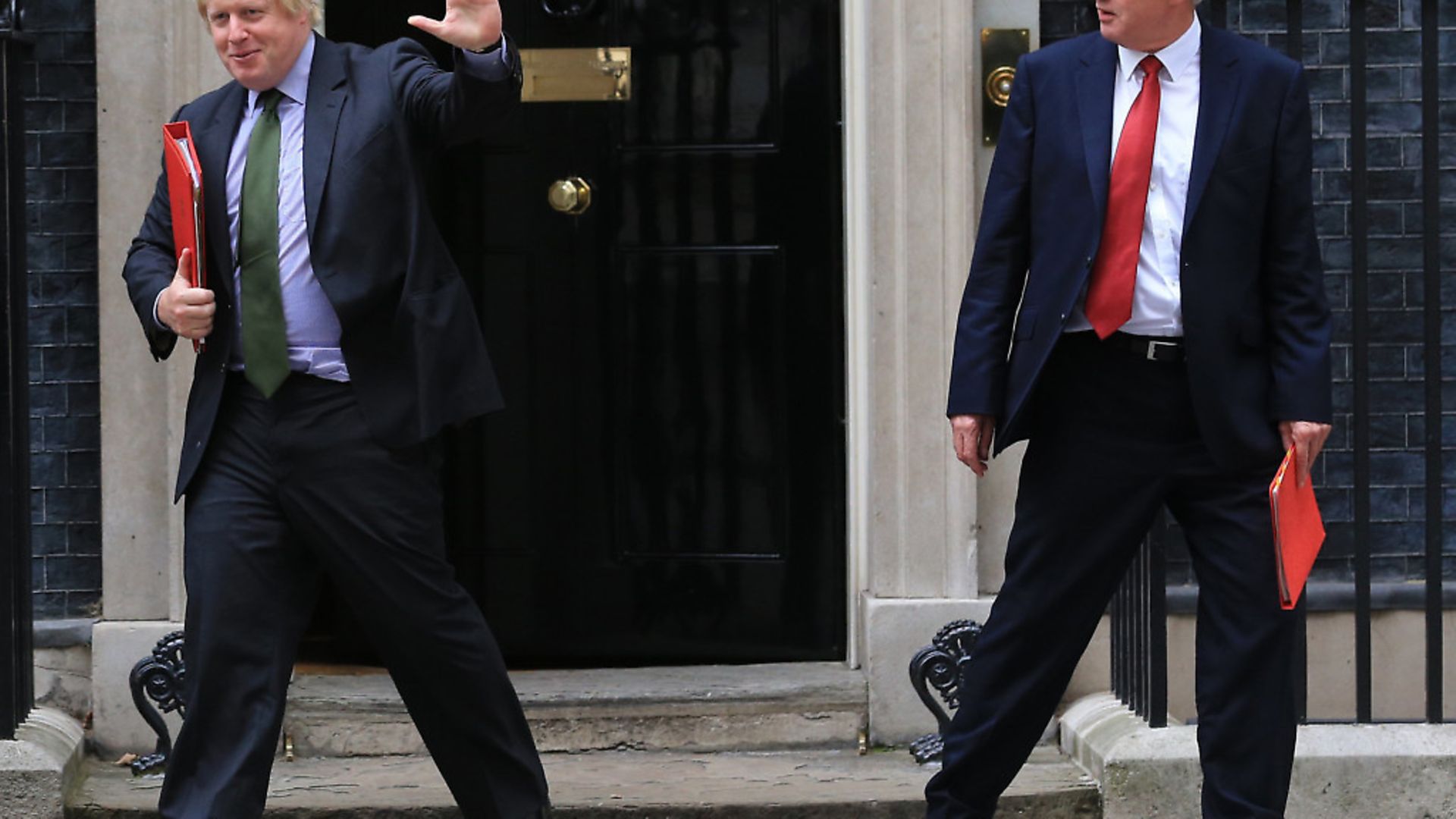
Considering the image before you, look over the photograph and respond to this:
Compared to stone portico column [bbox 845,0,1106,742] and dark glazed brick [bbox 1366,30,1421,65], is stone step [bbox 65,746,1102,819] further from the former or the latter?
dark glazed brick [bbox 1366,30,1421,65]

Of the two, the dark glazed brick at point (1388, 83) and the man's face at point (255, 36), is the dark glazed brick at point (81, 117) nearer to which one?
the man's face at point (255, 36)

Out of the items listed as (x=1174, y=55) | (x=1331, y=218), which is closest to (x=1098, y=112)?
(x=1174, y=55)

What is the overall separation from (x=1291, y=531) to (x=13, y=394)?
122 inches

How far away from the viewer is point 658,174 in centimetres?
605

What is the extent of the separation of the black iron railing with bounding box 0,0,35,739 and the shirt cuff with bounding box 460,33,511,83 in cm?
179

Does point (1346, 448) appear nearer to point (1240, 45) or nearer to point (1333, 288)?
point (1333, 288)

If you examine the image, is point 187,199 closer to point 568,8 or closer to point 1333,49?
point 568,8

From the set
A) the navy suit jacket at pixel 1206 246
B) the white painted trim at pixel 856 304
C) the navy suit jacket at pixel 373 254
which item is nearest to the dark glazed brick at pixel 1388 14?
the white painted trim at pixel 856 304

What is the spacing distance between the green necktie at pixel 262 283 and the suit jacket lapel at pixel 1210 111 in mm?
1733

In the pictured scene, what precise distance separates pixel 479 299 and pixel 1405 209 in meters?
2.65

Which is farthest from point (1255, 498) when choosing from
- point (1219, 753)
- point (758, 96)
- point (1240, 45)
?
point (758, 96)

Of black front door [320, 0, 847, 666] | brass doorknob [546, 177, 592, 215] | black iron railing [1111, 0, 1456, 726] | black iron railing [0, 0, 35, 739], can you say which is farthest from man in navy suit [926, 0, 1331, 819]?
black iron railing [0, 0, 35, 739]

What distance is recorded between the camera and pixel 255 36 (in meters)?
3.98

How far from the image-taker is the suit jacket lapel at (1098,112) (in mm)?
3951
